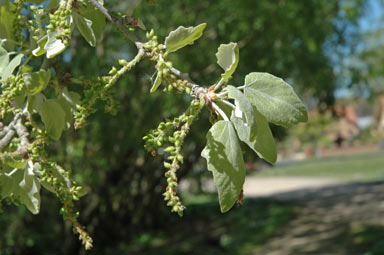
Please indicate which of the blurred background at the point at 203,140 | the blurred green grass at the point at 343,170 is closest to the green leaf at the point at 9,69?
the blurred background at the point at 203,140

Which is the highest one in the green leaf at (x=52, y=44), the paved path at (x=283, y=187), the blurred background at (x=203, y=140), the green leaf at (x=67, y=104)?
the green leaf at (x=52, y=44)

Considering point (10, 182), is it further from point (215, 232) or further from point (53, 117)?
point (215, 232)

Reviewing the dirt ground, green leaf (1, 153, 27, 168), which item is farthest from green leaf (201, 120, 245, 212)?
the dirt ground

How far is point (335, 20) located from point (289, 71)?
1075 millimetres

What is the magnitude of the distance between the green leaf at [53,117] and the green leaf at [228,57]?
0.38 m

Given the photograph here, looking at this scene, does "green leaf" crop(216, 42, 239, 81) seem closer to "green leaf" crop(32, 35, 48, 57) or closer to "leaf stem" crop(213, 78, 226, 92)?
"leaf stem" crop(213, 78, 226, 92)

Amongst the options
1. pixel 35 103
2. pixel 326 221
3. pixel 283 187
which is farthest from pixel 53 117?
pixel 283 187

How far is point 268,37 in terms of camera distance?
5.38 metres

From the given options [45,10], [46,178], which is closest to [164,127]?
[46,178]

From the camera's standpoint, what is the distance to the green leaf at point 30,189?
0.86m

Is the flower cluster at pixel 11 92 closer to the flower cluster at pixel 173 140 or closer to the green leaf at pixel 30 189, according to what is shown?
the green leaf at pixel 30 189

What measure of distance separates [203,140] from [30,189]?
203 inches

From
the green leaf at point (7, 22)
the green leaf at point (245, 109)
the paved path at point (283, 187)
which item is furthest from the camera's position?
the paved path at point (283, 187)

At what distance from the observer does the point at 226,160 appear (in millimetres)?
622
